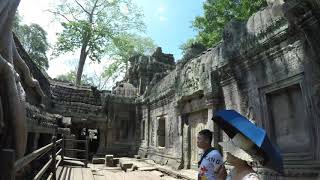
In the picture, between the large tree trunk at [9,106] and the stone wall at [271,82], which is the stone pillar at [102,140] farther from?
the large tree trunk at [9,106]

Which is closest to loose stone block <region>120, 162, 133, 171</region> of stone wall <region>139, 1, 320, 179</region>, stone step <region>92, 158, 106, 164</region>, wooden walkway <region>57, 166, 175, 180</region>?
wooden walkway <region>57, 166, 175, 180</region>

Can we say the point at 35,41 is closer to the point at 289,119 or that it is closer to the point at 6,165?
the point at 289,119

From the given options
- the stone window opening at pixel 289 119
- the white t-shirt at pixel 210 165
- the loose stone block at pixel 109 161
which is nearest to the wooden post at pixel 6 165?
the white t-shirt at pixel 210 165

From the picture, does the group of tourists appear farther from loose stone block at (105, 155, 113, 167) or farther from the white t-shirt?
loose stone block at (105, 155, 113, 167)

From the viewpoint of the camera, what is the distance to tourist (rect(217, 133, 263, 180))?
207cm

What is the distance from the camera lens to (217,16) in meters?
21.4

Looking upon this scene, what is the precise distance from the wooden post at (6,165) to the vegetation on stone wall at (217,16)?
17.9 meters

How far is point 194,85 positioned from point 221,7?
495 inches

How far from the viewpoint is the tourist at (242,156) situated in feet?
6.80

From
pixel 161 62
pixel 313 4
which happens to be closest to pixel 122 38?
pixel 161 62

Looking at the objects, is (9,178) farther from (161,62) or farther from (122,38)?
(122,38)

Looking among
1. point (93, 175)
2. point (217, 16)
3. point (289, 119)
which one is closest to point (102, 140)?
point (93, 175)

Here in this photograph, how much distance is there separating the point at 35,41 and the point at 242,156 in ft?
108

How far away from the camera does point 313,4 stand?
450 centimetres
